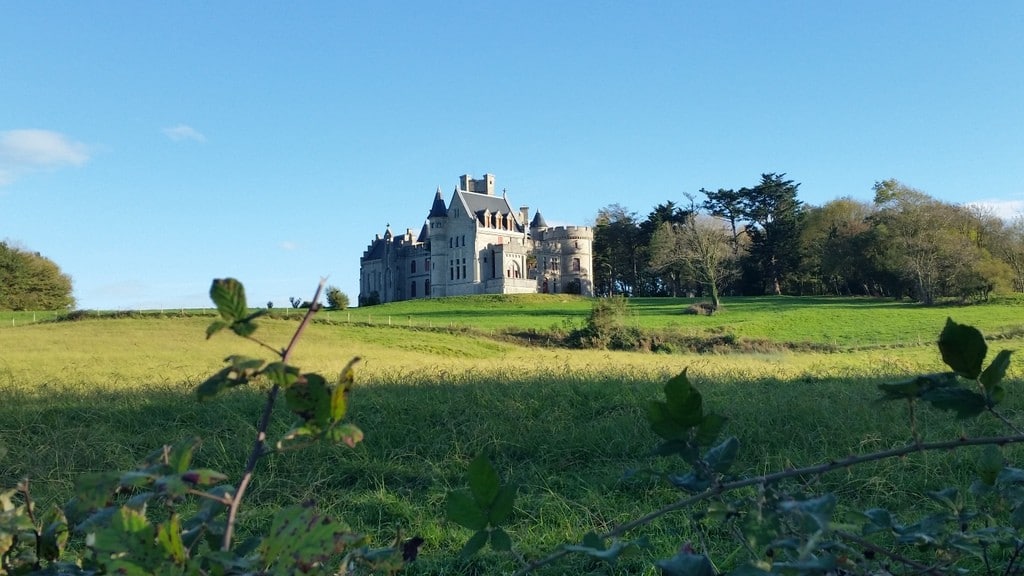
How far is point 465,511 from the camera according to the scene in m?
0.84

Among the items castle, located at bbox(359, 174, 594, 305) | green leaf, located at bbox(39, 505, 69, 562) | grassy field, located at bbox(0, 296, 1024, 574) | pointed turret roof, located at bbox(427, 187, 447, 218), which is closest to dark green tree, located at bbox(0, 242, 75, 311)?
castle, located at bbox(359, 174, 594, 305)

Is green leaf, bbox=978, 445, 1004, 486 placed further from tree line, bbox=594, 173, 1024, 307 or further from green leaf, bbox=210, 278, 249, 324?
tree line, bbox=594, 173, 1024, 307

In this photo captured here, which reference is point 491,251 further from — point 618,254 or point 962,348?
point 962,348

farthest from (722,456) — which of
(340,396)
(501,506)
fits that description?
(340,396)

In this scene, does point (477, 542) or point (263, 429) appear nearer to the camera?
point (263, 429)

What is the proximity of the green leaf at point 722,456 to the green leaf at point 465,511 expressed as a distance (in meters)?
0.26

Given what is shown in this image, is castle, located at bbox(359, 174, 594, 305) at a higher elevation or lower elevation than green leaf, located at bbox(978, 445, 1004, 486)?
higher

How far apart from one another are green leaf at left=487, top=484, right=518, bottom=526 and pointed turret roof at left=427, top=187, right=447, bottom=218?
63.9m

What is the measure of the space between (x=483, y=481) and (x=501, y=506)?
0.11ft

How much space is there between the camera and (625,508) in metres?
4.15

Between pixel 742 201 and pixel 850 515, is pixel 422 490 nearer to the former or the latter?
pixel 850 515

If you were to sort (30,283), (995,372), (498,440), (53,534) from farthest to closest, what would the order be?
(30,283)
(498,440)
(53,534)
(995,372)

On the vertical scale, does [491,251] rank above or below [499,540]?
above

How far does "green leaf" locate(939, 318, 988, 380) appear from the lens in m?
0.76
